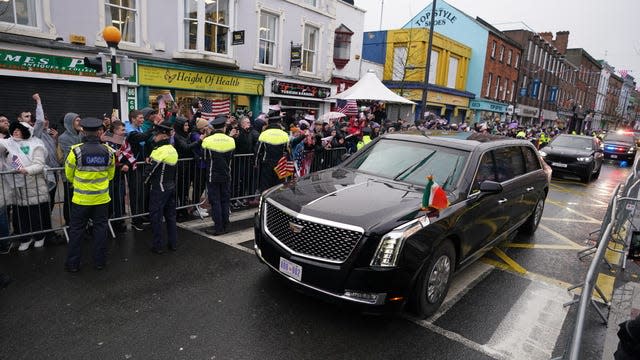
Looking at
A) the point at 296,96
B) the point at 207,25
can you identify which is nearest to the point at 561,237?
the point at 207,25

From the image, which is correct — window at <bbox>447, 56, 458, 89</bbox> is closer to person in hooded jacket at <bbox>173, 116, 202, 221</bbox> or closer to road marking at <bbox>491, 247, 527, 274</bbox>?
road marking at <bbox>491, 247, 527, 274</bbox>

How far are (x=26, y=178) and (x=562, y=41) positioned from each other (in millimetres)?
64200

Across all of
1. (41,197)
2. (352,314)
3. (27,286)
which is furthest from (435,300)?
(41,197)

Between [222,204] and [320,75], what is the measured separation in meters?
14.2

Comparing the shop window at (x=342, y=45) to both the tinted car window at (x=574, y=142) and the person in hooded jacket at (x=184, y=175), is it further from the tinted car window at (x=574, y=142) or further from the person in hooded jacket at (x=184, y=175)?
the person in hooded jacket at (x=184, y=175)

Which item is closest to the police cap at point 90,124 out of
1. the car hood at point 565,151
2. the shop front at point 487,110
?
the car hood at point 565,151

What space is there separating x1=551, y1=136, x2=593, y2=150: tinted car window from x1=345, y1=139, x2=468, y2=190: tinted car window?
40.5 feet

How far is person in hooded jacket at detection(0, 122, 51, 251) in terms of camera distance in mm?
5168

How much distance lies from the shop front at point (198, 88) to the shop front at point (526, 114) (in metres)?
35.0

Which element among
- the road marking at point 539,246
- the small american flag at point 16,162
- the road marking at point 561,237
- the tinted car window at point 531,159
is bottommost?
the road marking at point 561,237

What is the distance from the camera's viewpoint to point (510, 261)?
5.71 meters

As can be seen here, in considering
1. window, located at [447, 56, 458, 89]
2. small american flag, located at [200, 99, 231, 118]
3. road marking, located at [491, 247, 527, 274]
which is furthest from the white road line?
window, located at [447, 56, 458, 89]

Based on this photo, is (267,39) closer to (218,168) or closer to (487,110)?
(218,168)

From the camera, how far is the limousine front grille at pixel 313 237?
3.51 metres
